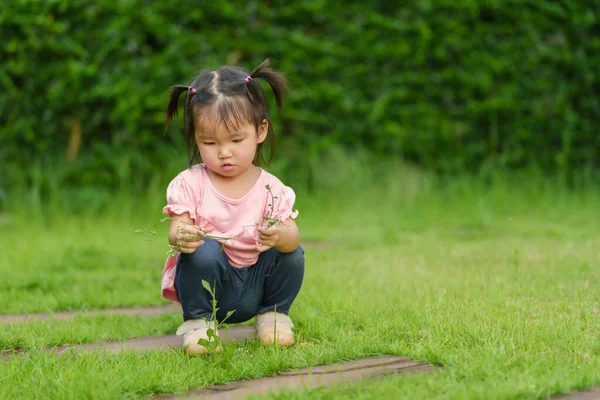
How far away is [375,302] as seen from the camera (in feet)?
11.1

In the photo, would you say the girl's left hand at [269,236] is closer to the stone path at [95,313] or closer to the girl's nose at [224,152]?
the girl's nose at [224,152]

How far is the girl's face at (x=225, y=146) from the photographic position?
289cm

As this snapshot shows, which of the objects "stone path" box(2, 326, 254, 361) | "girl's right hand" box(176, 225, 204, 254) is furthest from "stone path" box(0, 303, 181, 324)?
"girl's right hand" box(176, 225, 204, 254)

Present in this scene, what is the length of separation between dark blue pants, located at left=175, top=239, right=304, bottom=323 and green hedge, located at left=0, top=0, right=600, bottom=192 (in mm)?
3983

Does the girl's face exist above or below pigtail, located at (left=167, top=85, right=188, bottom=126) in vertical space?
below

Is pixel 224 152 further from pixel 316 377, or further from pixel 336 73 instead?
pixel 336 73

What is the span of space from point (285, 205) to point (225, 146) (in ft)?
1.01

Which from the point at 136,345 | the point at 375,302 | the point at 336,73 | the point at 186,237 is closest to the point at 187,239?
the point at 186,237

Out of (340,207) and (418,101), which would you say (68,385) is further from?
(418,101)

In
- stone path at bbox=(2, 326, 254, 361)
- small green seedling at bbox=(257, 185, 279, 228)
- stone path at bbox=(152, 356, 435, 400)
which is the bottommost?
stone path at bbox=(2, 326, 254, 361)

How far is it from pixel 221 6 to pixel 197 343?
4.74m

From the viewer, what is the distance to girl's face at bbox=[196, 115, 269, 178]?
2895 millimetres

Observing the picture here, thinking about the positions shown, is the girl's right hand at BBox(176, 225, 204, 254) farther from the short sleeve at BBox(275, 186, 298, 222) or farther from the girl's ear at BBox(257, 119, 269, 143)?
the girl's ear at BBox(257, 119, 269, 143)

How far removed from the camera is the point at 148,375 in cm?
238
